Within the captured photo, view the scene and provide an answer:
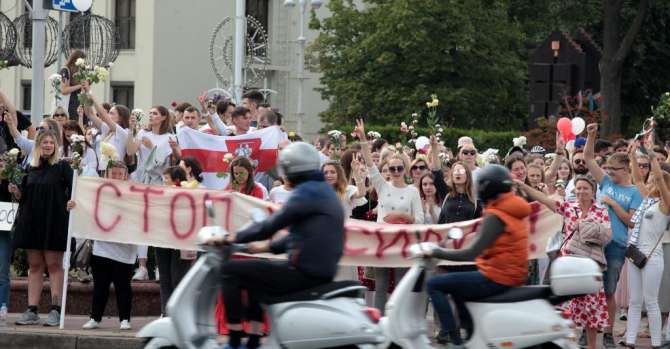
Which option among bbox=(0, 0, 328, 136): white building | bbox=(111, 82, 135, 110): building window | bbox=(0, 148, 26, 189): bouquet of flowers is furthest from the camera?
bbox=(111, 82, 135, 110): building window

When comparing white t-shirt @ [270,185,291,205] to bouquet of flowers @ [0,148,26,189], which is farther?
bouquet of flowers @ [0,148,26,189]

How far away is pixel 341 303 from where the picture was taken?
11.9 meters

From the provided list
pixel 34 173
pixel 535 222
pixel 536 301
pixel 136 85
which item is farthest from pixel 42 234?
pixel 136 85

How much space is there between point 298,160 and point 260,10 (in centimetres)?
5483

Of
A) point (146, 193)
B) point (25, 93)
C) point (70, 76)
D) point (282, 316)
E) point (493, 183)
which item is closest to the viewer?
point (282, 316)

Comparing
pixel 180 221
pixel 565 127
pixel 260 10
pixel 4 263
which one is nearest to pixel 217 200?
pixel 180 221

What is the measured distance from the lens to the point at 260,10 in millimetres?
66375

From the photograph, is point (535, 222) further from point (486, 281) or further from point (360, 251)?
point (486, 281)

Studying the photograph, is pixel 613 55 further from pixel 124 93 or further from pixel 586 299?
pixel 586 299

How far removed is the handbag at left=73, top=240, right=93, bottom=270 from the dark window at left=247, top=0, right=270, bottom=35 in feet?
160

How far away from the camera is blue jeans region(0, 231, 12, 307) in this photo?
1675 cm

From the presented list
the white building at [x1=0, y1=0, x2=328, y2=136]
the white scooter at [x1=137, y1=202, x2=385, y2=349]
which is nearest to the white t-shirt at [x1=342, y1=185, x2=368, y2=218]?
the white scooter at [x1=137, y1=202, x2=385, y2=349]

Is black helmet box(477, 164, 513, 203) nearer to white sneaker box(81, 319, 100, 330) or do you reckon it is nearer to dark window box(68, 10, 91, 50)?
white sneaker box(81, 319, 100, 330)

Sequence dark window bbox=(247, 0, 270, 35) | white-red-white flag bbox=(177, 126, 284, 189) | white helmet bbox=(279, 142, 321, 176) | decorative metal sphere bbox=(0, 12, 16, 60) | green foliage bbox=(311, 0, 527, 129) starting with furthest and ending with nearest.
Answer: dark window bbox=(247, 0, 270, 35), green foliage bbox=(311, 0, 527, 129), decorative metal sphere bbox=(0, 12, 16, 60), white-red-white flag bbox=(177, 126, 284, 189), white helmet bbox=(279, 142, 321, 176)
